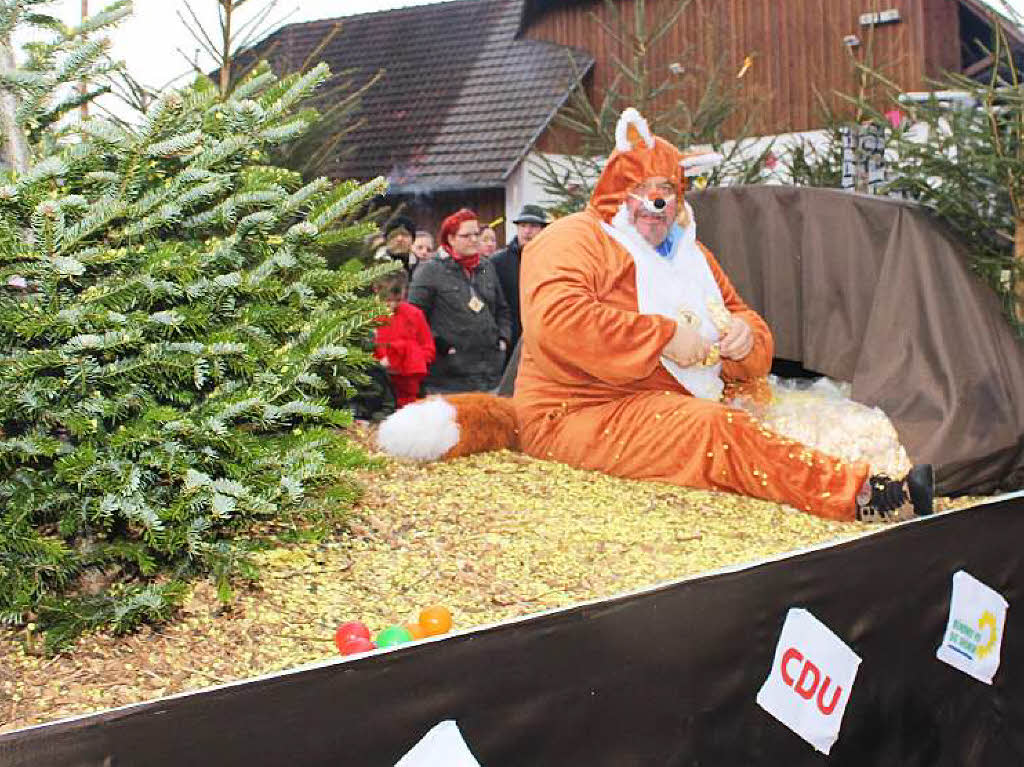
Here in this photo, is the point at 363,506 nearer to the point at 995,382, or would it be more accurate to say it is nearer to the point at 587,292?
the point at 587,292

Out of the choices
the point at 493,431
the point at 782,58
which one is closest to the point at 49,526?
the point at 493,431

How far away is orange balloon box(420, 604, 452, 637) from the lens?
11.5 ft

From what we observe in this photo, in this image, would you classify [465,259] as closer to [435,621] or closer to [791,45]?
[435,621]

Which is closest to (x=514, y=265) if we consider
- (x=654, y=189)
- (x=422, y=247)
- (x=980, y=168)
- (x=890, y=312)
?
(x=422, y=247)

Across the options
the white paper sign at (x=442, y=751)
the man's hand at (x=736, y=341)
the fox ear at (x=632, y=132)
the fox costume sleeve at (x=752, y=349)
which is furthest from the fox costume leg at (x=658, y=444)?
the white paper sign at (x=442, y=751)

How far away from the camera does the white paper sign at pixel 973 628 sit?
348 cm

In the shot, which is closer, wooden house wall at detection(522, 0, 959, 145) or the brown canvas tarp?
the brown canvas tarp

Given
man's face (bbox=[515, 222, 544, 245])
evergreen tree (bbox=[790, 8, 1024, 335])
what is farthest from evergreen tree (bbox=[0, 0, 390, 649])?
man's face (bbox=[515, 222, 544, 245])

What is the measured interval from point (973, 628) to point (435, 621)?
1554 millimetres

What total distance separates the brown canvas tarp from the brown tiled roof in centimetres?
1225

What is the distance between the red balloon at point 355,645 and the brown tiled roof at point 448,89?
15312 millimetres

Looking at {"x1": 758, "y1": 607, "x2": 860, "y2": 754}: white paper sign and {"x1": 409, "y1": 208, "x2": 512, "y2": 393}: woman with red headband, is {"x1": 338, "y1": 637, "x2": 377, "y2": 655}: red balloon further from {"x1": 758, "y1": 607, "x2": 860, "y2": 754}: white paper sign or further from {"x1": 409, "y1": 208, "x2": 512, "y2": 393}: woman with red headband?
{"x1": 409, "y1": 208, "x2": 512, "y2": 393}: woman with red headband

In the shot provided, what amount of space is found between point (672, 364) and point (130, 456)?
2890 millimetres

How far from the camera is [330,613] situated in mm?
3645
